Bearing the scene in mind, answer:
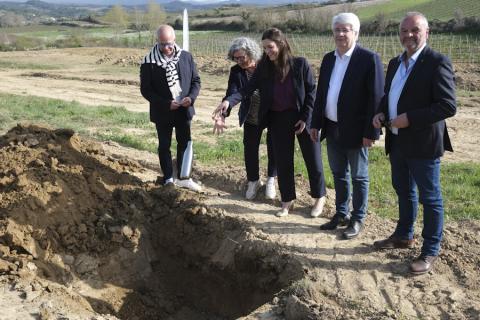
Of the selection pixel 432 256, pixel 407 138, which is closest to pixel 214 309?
pixel 432 256

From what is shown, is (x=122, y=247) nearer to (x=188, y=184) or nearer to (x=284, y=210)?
(x=188, y=184)

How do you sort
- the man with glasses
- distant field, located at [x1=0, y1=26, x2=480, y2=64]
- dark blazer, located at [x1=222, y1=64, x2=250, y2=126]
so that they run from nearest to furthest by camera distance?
1. dark blazer, located at [x1=222, y1=64, x2=250, y2=126]
2. the man with glasses
3. distant field, located at [x1=0, y1=26, x2=480, y2=64]

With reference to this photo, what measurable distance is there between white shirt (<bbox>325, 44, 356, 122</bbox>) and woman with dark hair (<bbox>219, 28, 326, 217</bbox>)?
0.43 meters

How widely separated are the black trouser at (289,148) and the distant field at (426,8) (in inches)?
1436

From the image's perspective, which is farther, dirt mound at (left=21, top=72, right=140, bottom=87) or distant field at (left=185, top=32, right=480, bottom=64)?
distant field at (left=185, top=32, right=480, bottom=64)

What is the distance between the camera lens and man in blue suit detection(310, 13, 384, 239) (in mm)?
4594

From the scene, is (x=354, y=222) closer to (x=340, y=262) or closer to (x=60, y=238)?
(x=340, y=262)

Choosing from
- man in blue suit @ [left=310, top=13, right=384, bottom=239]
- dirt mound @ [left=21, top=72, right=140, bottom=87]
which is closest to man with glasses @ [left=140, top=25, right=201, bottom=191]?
man in blue suit @ [left=310, top=13, right=384, bottom=239]

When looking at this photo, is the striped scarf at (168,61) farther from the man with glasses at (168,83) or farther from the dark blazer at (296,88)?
the dark blazer at (296,88)

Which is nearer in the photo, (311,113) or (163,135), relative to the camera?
(311,113)

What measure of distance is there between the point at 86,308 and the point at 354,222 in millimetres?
2641

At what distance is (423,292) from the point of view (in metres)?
4.30

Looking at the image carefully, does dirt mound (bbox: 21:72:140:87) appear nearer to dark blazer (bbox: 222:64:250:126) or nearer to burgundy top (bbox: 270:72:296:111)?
dark blazer (bbox: 222:64:250:126)

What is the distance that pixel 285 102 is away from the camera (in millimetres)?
5297
